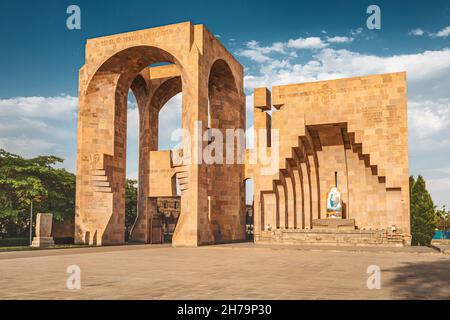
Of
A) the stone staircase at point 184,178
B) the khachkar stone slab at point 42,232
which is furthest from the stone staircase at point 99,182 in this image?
the stone staircase at point 184,178

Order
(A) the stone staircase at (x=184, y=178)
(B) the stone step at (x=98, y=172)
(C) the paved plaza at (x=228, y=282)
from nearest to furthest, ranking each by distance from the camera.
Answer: (C) the paved plaza at (x=228, y=282) → (A) the stone staircase at (x=184, y=178) → (B) the stone step at (x=98, y=172)

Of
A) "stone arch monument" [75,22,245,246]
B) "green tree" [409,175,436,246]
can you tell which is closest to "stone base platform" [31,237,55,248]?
"stone arch monument" [75,22,245,246]

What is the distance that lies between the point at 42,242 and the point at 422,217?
34.6 metres

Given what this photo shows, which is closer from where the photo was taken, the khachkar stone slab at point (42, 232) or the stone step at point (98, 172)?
the khachkar stone slab at point (42, 232)

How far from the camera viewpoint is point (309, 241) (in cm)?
2861

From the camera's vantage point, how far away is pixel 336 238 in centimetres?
2820

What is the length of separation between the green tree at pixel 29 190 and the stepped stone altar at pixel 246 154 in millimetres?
6931

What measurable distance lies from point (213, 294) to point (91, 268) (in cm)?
643

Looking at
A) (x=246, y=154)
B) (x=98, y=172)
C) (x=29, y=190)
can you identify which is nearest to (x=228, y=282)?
(x=98, y=172)

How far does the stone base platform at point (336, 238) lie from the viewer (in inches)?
1048

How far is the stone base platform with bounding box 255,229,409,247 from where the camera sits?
2662cm

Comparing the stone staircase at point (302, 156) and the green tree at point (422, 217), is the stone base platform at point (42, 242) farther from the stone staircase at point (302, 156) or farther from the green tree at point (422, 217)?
the green tree at point (422, 217)
